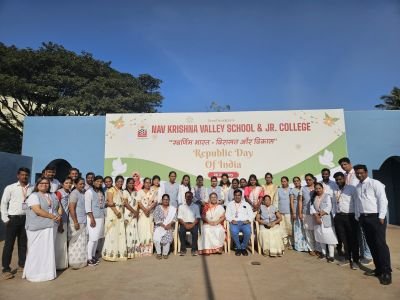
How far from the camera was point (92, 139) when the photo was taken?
8.67 metres

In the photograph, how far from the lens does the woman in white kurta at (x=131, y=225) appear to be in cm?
556

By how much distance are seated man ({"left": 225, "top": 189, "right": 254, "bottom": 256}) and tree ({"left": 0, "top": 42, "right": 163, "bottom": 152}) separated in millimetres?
14198

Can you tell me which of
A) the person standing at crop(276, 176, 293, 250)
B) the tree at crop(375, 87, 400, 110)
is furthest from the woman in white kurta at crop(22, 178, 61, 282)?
the tree at crop(375, 87, 400, 110)

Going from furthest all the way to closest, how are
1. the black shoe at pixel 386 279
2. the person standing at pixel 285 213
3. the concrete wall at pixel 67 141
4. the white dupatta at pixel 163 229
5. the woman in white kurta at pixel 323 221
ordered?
the concrete wall at pixel 67 141 → the person standing at pixel 285 213 → the white dupatta at pixel 163 229 → the woman in white kurta at pixel 323 221 → the black shoe at pixel 386 279

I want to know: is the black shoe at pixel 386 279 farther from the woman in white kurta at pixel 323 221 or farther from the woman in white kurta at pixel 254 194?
the woman in white kurta at pixel 254 194

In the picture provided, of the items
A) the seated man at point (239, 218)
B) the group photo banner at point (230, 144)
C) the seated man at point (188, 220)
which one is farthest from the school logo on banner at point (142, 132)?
the seated man at point (239, 218)

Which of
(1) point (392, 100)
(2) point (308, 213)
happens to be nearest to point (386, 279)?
(2) point (308, 213)

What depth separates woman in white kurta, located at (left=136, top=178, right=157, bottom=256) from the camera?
5.76m

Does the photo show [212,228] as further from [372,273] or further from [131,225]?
[372,273]

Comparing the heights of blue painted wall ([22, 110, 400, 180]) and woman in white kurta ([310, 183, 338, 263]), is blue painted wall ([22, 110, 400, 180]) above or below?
above

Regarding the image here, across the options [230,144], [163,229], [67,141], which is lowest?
[163,229]

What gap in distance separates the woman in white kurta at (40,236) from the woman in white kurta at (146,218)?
1756 mm

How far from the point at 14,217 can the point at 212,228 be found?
10.6 feet

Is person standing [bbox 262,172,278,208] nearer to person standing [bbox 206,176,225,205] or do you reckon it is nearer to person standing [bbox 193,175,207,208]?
person standing [bbox 206,176,225,205]
